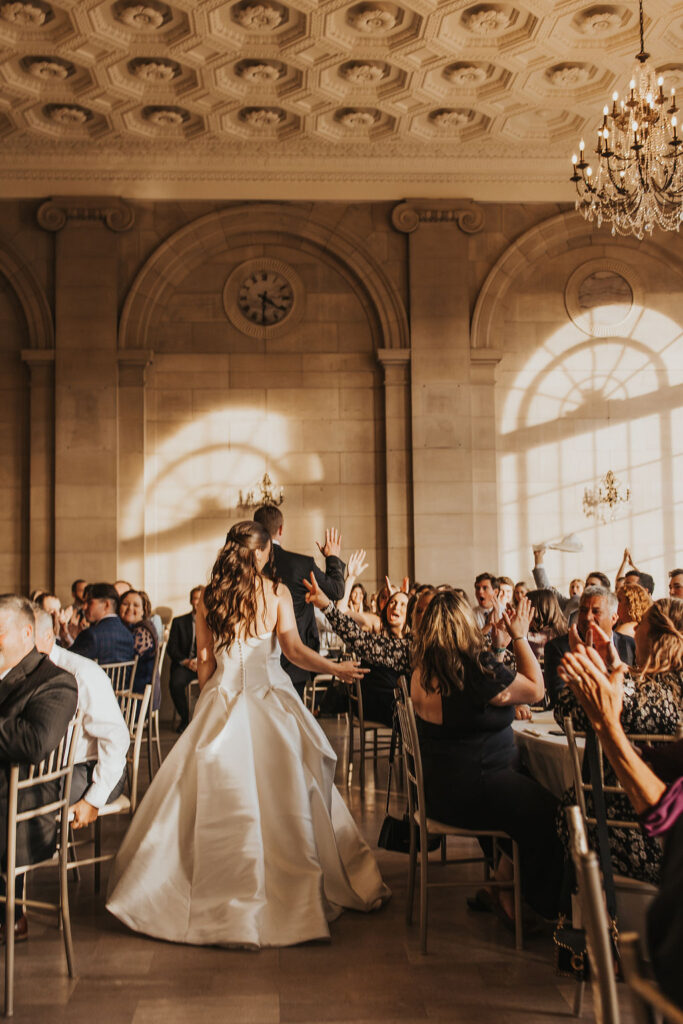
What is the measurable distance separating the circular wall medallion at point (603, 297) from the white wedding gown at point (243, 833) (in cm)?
1093

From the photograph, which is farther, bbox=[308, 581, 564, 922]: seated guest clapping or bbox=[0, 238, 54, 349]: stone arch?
bbox=[0, 238, 54, 349]: stone arch

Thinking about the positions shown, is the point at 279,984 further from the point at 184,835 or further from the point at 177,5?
the point at 177,5

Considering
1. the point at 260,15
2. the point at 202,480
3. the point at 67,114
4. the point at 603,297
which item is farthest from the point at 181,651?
the point at 603,297

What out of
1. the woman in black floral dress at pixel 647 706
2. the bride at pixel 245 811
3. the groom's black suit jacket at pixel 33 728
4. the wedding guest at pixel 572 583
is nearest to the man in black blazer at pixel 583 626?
the woman in black floral dress at pixel 647 706

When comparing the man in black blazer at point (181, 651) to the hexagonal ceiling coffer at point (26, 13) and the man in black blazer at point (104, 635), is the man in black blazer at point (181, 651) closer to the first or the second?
the man in black blazer at point (104, 635)

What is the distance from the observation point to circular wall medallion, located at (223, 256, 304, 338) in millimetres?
14406

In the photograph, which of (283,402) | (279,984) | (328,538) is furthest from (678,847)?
(283,402)

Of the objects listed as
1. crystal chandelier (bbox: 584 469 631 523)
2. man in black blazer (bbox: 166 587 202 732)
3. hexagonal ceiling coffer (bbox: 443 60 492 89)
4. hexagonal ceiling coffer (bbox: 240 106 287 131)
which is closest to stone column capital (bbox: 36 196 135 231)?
hexagonal ceiling coffer (bbox: 240 106 287 131)

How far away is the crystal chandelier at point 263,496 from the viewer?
46.2 feet

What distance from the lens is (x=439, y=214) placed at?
14211 mm

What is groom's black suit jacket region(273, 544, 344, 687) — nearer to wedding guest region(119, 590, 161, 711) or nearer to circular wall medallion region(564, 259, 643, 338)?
wedding guest region(119, 590, 161, 711)

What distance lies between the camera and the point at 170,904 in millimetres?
4590

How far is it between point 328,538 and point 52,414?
8762mm

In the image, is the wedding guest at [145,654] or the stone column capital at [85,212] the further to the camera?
the stone column capital at [85,212]
